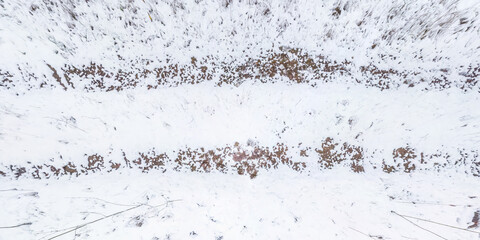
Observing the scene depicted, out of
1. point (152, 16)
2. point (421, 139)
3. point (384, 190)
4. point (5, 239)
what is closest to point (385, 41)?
point (421, 139)

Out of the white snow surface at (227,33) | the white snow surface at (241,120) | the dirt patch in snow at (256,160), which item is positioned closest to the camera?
the white snow surface at (227,33)

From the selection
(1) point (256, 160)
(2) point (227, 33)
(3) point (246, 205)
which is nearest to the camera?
(3) point (246, 205)

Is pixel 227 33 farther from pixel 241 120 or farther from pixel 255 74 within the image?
pixel 241 120

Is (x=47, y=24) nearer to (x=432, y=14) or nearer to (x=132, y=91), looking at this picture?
(x=132, y=91)

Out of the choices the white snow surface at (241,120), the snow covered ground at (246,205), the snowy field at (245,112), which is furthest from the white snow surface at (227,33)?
the snow covered ground at (246,205)

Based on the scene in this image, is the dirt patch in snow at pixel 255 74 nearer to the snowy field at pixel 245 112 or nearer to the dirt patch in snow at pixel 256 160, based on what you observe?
the snowy field at pixel 245 112

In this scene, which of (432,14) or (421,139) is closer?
(432,14)

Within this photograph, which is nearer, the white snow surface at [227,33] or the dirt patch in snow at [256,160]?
the white snow surface at [227,33]

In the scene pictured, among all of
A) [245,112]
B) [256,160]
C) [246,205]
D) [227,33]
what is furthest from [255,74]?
[246,205]
